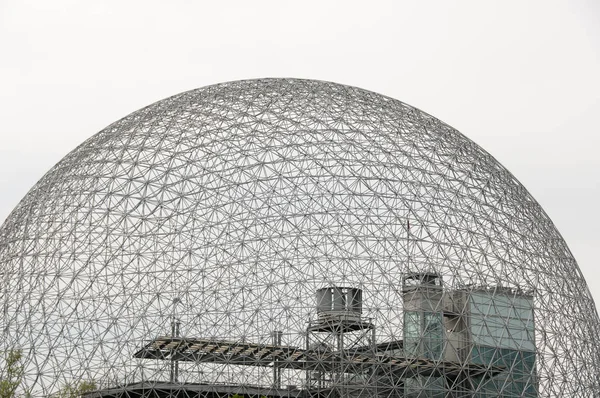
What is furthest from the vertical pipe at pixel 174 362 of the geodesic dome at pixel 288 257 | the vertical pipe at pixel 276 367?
the vertical pipe at pixel 276 367

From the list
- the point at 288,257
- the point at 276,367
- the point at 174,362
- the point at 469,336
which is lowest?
the point at 276,367

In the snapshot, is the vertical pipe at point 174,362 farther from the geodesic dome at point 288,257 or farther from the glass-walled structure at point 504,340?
the glass-walled structure at point 504,340

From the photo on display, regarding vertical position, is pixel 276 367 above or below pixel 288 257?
Answer: below

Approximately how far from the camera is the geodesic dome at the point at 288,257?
42.5 metres

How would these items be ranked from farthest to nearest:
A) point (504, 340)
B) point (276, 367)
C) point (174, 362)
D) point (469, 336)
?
point (504, 340) < point (469, 336) < point (276, 367) < point (174, 362)

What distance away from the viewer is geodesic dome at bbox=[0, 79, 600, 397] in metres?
42.5

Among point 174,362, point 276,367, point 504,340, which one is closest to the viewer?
point 174,362

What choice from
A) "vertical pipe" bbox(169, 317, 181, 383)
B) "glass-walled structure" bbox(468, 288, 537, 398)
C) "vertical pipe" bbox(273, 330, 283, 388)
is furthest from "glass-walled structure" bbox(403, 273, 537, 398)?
"vertical pipe" bbox(169, 317, 181, 383)

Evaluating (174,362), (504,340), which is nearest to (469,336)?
(504,340)

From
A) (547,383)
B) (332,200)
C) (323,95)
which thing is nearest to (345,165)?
(332,200)

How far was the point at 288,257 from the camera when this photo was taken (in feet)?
143

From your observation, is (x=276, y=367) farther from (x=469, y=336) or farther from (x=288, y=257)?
(x=469, y=336)

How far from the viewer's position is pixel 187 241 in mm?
44594

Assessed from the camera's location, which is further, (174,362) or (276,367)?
(276,367)
